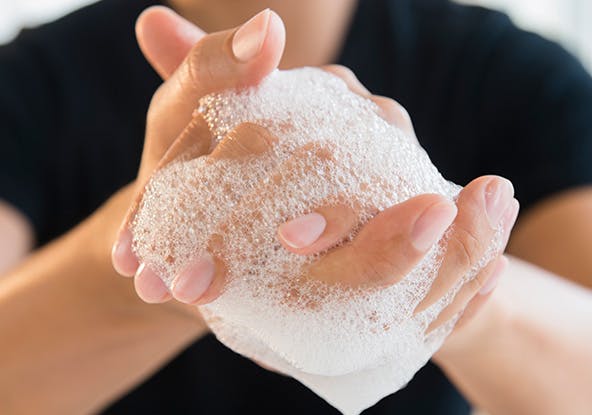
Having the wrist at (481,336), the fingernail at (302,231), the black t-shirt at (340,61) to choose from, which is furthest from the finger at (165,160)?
the black t-shirt at (340,61)

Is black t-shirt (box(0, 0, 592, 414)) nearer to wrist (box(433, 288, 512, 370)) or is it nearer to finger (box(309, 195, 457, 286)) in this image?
wrist (box(433, 288, 512, 370))

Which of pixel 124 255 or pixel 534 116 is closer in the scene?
pixel 124 255

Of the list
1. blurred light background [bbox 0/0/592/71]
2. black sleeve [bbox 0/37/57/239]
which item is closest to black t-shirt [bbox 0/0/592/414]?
black sleeve [bbox 0/37/57/239]

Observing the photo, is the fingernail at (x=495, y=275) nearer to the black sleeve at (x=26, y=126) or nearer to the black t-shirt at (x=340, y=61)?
the black t-shirt at (x=340, y=61)

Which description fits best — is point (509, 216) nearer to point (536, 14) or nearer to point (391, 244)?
point (391, 244)

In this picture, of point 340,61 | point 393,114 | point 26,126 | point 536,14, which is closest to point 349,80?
point 393,114

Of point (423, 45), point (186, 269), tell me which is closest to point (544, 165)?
point (423, 45)
